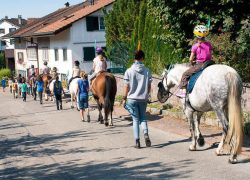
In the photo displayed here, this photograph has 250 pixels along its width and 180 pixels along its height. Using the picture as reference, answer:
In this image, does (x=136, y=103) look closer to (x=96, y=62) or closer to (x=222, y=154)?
(x=222, y=154)

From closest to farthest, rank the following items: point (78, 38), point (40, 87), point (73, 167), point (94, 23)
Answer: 1. point (73, 167)
2. point (40, 87)
3. point (78, 38)
4. point (94, 23)

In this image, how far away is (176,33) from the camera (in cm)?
1602

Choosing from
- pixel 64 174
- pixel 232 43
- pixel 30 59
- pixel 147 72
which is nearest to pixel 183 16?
pixel 232 43

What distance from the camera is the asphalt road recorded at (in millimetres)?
7809

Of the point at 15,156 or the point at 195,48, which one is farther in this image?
the point at 15,156

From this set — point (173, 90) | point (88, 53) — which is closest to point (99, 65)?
point (173, 90)

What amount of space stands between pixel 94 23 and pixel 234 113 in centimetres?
3319

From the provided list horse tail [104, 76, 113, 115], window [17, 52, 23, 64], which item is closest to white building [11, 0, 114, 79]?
window [17, 52, 23, 64]

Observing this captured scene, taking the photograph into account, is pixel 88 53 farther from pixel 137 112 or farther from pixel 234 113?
pixel 234 113

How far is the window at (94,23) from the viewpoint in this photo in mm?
39500

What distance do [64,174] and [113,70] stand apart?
630 inches

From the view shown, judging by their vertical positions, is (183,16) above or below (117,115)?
above

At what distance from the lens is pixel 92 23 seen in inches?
1564

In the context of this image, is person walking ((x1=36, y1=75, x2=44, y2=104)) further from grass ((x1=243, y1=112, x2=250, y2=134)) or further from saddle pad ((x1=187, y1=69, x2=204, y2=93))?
saddle pad ((x1=187, y1=69, x2=204, y2=93))
